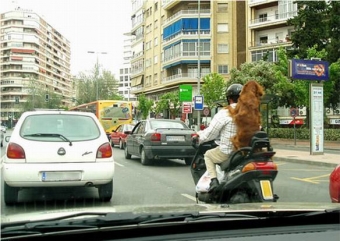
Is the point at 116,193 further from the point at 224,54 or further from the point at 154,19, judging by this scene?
the point at 154,19

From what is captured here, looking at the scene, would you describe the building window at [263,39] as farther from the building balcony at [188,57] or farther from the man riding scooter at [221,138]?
the man riding scooter at [221,138]

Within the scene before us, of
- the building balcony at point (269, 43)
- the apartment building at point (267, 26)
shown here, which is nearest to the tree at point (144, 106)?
the apartment building at point (267, 26)

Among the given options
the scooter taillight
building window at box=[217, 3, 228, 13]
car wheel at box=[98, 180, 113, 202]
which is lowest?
car wheel at box=[98, 180, 113, 202]

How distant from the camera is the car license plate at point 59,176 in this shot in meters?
6.58

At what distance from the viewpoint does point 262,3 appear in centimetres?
5347

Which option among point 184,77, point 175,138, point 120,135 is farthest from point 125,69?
point 175,138

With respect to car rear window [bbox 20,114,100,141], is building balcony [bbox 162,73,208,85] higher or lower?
higher

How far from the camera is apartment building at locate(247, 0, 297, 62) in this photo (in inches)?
2029

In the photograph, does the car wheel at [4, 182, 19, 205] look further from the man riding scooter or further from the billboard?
the billboard

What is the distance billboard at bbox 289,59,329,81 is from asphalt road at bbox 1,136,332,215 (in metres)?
6.26

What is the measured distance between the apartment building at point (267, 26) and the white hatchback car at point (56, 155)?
45816mm

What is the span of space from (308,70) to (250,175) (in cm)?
1467

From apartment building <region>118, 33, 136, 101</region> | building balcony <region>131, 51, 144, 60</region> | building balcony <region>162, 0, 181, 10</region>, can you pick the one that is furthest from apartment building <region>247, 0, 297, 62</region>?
apartment building <region>118, 33, 136, 101</region>

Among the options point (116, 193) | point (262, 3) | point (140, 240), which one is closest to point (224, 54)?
point (262, 3)
